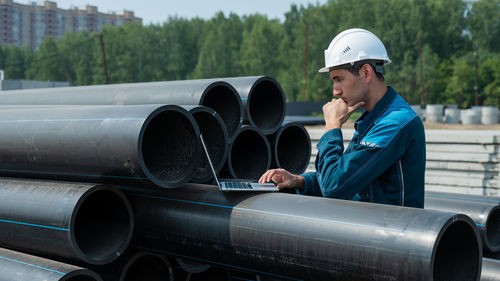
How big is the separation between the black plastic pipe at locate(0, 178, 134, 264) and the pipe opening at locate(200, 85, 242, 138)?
42.4 inches

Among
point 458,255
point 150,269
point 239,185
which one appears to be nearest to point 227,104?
point 239,185

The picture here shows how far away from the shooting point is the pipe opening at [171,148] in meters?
2.81

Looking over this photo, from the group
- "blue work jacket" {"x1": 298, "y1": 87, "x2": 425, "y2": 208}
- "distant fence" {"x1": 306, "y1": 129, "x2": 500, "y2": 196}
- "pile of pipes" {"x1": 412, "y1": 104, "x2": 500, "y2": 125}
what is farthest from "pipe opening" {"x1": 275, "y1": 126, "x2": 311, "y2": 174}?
"pile of pipes" {"x1": 412, "y1": 104, "x2": 500, "y2": 125}

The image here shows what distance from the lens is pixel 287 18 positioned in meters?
71.1

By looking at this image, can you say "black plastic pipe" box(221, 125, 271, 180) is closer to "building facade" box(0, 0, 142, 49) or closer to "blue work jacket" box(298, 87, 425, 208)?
"blue work jacket" box(298, 87, 425, 208)

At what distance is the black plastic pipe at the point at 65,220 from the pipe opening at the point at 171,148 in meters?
0.28

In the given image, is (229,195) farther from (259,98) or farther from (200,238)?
(259,98)

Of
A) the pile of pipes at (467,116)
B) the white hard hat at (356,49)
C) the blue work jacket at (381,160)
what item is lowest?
the pile of pipes at (467,116)

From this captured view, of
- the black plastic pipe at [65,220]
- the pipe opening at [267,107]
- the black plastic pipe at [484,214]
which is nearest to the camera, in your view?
the black plastic pipe at [65,220]

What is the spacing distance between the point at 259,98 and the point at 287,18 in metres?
69.2

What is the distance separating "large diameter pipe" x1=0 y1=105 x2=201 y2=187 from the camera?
253 cm

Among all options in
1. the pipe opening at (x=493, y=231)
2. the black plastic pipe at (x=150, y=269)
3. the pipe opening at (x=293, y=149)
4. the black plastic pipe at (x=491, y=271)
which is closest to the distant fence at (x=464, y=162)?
the pipe opening at (x=493, y=231)

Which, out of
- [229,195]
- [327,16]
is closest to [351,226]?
[229,195]

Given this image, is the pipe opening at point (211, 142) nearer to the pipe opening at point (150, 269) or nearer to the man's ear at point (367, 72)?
the pipe opening at point (150, 269)
